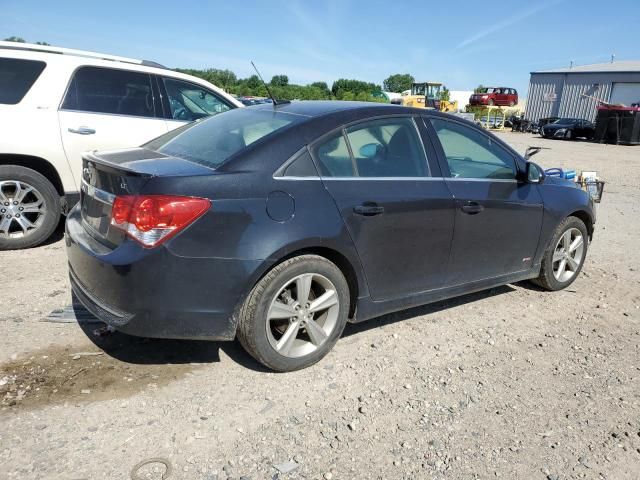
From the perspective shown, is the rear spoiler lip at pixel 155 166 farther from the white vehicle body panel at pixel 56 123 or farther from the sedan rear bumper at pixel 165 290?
the white vehicle body panel at pixel 56 123

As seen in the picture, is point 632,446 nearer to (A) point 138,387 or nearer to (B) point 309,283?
(B) point 309,283

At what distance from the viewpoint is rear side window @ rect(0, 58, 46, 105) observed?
5246 millimetres

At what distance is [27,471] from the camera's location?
92.5 inches

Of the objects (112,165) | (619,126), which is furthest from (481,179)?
(619,126)

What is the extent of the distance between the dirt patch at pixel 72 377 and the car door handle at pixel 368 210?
143cm

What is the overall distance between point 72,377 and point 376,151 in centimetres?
237

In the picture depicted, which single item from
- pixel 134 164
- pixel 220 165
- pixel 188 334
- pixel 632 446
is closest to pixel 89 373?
pixel 188 334

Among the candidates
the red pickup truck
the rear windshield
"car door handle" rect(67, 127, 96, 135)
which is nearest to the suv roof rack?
Answer: "car door handle" rect(67, 127, 96, 135)

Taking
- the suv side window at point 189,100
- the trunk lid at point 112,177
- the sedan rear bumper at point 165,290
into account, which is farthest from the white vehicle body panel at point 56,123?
the sedan rear bumper at point 165,290

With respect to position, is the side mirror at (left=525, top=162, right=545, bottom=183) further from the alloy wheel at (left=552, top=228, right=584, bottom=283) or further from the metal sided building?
the metal sided building

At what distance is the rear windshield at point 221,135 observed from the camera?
10.7 ft

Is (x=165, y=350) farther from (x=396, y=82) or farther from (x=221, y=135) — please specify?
(x=396, y=82)

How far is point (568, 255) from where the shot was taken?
4.97m

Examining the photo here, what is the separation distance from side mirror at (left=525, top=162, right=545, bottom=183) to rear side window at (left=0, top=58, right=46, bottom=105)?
4825 mm
